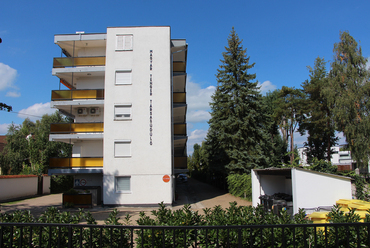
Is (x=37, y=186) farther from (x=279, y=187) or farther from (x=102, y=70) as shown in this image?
(x=279, y=187)

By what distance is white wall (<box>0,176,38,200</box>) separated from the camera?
21753 millimetres

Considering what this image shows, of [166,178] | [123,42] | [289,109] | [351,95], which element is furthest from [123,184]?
[289,109]

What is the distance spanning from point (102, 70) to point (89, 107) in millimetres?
3265

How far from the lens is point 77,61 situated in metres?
20.2

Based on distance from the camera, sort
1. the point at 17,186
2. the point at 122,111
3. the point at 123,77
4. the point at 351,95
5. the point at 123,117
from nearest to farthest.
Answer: the point at 123,117 → the point at 122,111 → the point at 123,77 → the point at 17,186 → the point at 351,95

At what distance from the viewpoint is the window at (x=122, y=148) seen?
18.7m

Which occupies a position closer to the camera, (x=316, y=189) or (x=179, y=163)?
(x=316, y=189)

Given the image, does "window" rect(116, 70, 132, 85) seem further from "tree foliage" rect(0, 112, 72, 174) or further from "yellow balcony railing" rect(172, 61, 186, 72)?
"tree foliage" rect(0, 112, 72, 174)

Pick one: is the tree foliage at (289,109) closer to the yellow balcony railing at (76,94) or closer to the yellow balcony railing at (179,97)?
the yellow balcony railing at (179,97)

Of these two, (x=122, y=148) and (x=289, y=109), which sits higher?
(x=289, y=109)

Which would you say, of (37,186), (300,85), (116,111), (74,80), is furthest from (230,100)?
(37,186)

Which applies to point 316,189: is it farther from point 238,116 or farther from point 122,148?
point 238,116

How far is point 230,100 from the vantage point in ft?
89.0

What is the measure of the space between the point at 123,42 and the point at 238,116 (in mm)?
13032
